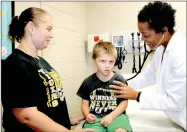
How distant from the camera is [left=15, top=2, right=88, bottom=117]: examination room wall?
150cm

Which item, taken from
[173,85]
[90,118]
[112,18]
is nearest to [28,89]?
[90,118]

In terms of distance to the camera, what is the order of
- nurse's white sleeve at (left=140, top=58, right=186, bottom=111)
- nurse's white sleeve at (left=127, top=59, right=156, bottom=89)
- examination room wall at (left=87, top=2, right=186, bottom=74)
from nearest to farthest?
1. nurse's white sleeve at (left=140, top=58, right=186, bottom=111)
2. nurse's white sleeve at (left=127, top=59, right=156, bottom=89)
3. examination room wall at (left=87, top=2, right=186, bottom=74)

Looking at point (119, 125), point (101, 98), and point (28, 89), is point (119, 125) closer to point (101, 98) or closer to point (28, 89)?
point (101, 98)

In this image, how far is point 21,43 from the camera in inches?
34.6

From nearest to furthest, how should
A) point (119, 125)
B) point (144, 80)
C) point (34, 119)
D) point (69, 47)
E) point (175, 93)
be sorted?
point (34, 119) → point (175, 93) → point (119, 125) → point (144, 80) → point (69, 47)

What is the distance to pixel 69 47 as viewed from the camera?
1702mm

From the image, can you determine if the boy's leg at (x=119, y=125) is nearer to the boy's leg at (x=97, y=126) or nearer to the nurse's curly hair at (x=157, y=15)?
the boy's leg at (x=97, y=126)

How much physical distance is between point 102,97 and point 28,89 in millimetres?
492

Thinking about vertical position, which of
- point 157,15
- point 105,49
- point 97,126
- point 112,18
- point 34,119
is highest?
point 112,18

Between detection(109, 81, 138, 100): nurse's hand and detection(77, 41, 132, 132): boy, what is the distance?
0.11 ft

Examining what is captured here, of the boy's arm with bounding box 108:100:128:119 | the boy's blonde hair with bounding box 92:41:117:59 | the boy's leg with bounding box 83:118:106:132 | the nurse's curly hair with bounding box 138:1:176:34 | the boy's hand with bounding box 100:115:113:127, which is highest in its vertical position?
the nurse's curly hair with bounding box 138:1:176:34

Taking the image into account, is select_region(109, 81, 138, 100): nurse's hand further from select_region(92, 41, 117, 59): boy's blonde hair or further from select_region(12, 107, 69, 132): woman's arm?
select_region(12, 107, 69, 132): woman's arm

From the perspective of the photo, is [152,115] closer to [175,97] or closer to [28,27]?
[175,97]

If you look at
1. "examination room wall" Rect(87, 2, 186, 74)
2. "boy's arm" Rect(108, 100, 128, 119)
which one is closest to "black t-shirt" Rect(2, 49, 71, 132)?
"boy's arm" Rect(108, 100, 128, 119)
